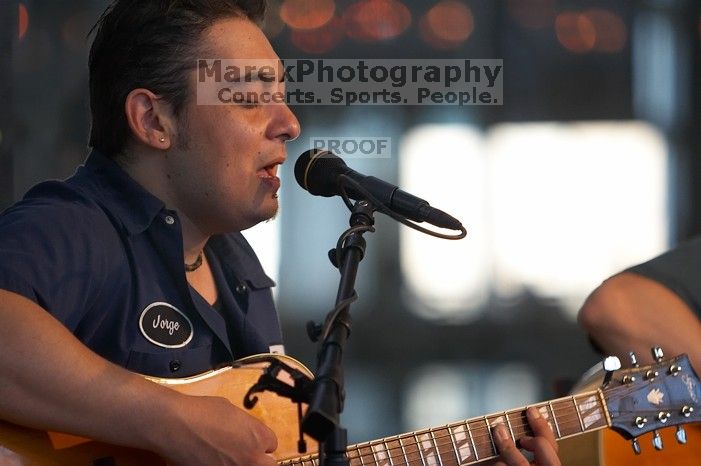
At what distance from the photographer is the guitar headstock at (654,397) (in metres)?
2.00

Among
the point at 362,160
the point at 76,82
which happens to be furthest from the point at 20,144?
the point at 362,160

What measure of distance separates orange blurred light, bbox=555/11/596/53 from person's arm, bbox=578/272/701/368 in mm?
4356

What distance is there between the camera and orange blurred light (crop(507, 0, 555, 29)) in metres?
Answer: 6.56

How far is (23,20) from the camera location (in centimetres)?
535

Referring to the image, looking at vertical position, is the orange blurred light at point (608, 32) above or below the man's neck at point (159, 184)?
above

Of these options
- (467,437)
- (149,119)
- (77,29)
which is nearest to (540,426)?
(467,437)

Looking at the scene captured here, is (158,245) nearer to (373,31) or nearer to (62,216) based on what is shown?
(62,216)

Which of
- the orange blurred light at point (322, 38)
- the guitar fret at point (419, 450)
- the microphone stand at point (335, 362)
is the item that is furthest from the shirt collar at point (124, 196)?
the orange blurred light at point (322, 38)

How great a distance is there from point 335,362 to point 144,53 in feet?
3.16

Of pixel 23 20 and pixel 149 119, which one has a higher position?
pixel 23 20

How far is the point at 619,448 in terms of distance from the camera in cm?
222

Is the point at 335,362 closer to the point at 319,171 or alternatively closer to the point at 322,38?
the point at 319,171

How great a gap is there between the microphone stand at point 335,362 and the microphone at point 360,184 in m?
0.05

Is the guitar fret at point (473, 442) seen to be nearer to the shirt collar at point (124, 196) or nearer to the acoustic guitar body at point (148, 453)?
the acoustic guitar body at point (148, 453)
